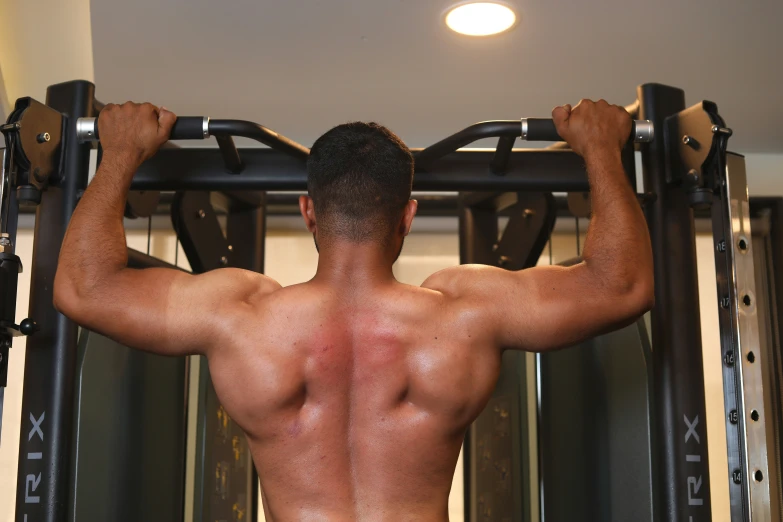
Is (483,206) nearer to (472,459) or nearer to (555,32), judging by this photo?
(555,32)

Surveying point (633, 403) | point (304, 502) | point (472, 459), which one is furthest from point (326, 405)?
point (472, 459)

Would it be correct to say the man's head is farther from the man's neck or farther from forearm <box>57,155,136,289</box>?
forearm <box>57,155,136,289</box>

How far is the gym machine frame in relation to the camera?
1.65 m

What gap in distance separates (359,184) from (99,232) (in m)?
0.47

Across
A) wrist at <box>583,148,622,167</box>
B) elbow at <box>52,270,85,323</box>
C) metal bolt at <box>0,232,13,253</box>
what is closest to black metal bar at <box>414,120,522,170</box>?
wrist at <box>583,148,622,167</box>

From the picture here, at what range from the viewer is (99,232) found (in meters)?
1.53

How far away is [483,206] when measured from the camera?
2.53 meters

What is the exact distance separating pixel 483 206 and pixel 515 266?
224mm

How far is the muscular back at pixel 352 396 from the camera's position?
4.56 ft

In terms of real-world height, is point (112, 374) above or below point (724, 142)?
below

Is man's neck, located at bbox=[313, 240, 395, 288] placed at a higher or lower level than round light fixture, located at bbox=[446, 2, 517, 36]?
lower

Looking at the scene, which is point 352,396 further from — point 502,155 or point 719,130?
point 719,130

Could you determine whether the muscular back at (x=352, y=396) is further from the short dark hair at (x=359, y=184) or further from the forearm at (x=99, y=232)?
the forearm at (x=99, y=232)

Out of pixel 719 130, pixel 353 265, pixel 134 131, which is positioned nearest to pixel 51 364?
pixel 134 131
